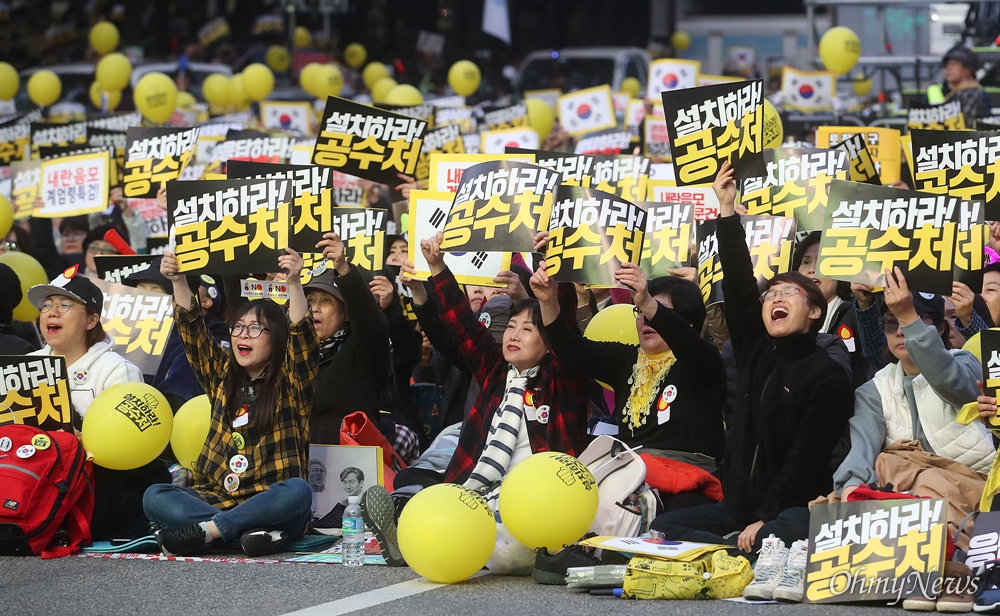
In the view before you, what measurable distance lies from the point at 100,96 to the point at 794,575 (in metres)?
15.0

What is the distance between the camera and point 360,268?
802 centimetres

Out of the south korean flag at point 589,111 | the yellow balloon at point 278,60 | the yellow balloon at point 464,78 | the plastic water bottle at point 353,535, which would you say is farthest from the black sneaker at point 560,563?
the yellow balloon at point 278,60

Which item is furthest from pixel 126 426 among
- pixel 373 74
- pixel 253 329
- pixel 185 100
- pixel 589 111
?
pixel 373 74

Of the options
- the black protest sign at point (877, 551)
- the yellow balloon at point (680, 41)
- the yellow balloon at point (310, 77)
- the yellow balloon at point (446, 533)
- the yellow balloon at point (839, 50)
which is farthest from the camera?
the yellow balloon at point (680, 41)

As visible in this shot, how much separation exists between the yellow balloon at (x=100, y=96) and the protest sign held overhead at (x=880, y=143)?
9.69 metres

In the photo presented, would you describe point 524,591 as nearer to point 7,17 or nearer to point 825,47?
point 825,47

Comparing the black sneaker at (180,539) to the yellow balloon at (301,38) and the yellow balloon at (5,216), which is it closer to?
the yellow balloon at (5,216)

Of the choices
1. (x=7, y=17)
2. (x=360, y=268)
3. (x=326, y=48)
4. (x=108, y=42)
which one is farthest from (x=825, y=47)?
(x=7, y=17)

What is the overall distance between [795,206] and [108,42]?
15.3 metres

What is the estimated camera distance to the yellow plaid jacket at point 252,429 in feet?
21.6

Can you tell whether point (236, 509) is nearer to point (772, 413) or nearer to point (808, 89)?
point (772, 413)

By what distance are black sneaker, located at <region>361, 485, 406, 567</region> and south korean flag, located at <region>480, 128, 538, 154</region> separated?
6800 millimetres

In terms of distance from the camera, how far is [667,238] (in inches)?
310

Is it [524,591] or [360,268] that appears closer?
[524,591]
